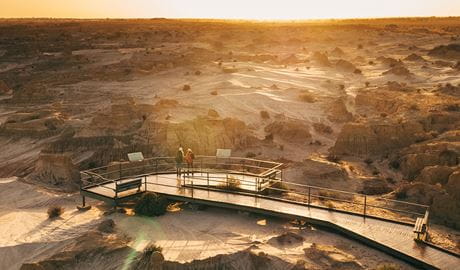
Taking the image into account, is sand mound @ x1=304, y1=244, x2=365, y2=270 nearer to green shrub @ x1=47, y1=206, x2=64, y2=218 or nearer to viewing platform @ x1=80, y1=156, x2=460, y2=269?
viewing platform @ x1=80, y1=156, x2=460, y2=269

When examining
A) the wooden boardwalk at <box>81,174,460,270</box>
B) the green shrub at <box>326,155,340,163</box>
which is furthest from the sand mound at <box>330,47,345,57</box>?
the wooden boardwalk at <box>81,174,460,270</box>

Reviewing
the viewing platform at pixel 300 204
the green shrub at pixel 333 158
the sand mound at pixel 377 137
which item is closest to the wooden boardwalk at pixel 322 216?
the viewing platform at pixel 300 204

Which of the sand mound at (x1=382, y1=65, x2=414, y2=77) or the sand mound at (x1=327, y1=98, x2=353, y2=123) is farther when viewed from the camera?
the sand mound at (x1=382, y1=65, x2=414, y2=77)

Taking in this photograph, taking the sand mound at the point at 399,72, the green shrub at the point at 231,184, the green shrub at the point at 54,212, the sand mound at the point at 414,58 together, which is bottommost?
the green shrub at the point at 54,212

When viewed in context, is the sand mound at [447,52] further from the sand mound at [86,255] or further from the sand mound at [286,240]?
the sand mound at [86,255]

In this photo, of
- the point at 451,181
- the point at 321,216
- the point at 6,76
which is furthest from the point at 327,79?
the point at 6,76

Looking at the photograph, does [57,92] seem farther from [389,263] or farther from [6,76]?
[389,263]
